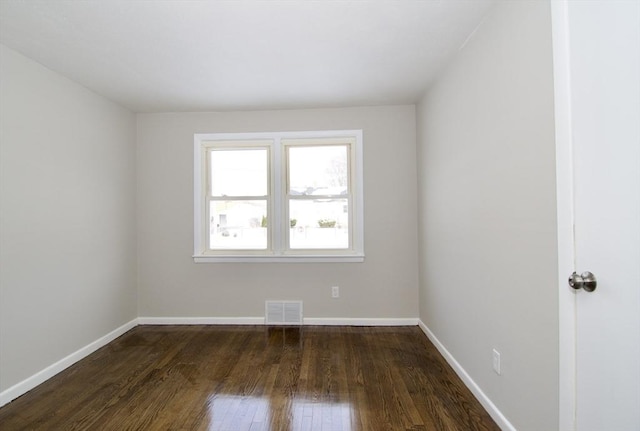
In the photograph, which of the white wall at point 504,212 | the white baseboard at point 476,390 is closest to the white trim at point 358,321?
the white baseboard at point 476,390

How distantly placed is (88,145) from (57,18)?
48.8 inches

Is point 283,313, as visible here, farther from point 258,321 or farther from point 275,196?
point 275,196

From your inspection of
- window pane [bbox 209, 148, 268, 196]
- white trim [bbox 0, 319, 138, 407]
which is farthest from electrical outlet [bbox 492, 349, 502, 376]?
white trim [bbox 0, 319, 138, 407]

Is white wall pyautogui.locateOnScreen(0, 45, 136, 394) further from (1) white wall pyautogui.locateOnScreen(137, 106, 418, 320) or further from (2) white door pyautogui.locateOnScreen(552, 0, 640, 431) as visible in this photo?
(2) white door pyautogui.locateOnScreen(552, 0, 640, 431)

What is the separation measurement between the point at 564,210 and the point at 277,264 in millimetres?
2703

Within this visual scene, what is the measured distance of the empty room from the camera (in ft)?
3.93

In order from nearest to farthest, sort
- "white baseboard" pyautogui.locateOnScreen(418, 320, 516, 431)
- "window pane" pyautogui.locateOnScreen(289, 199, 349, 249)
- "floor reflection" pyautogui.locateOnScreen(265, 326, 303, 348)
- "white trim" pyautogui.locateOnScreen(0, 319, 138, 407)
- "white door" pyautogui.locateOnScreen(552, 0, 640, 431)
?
1. "white door" pyautogui.locateOnScreen(552, 0, 640, 431)
2. "white baseboard" pyautogui.locateOnScreen(418, 320, 516, 431)
3. "white trim" pyautogui.locateOnScreen(0, 319, 138, 407)
4. "floor reflection" pyautogui.locateOnScreen(265, 326, 303, 348)
5. "window pane" pyautogui.locateOnScreen(289, 199, 349, 249)

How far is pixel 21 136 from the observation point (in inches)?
85.0

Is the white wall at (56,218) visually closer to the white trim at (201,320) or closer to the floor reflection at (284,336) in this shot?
the white trim at (201,320)

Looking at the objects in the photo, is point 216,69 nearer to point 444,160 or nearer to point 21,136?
point 21,136

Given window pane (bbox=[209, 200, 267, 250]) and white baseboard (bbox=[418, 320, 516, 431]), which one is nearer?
white baseboard (bbox=[418, 320, 516, 431])

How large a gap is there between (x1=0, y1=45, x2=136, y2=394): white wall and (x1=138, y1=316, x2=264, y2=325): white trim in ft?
0.91

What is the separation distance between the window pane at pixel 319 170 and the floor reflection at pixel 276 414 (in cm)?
212

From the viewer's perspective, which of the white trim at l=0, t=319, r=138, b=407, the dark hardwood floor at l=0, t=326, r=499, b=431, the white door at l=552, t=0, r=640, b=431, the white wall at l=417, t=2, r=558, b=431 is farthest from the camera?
the white trim at l=0, t=319, r=138, b=407
